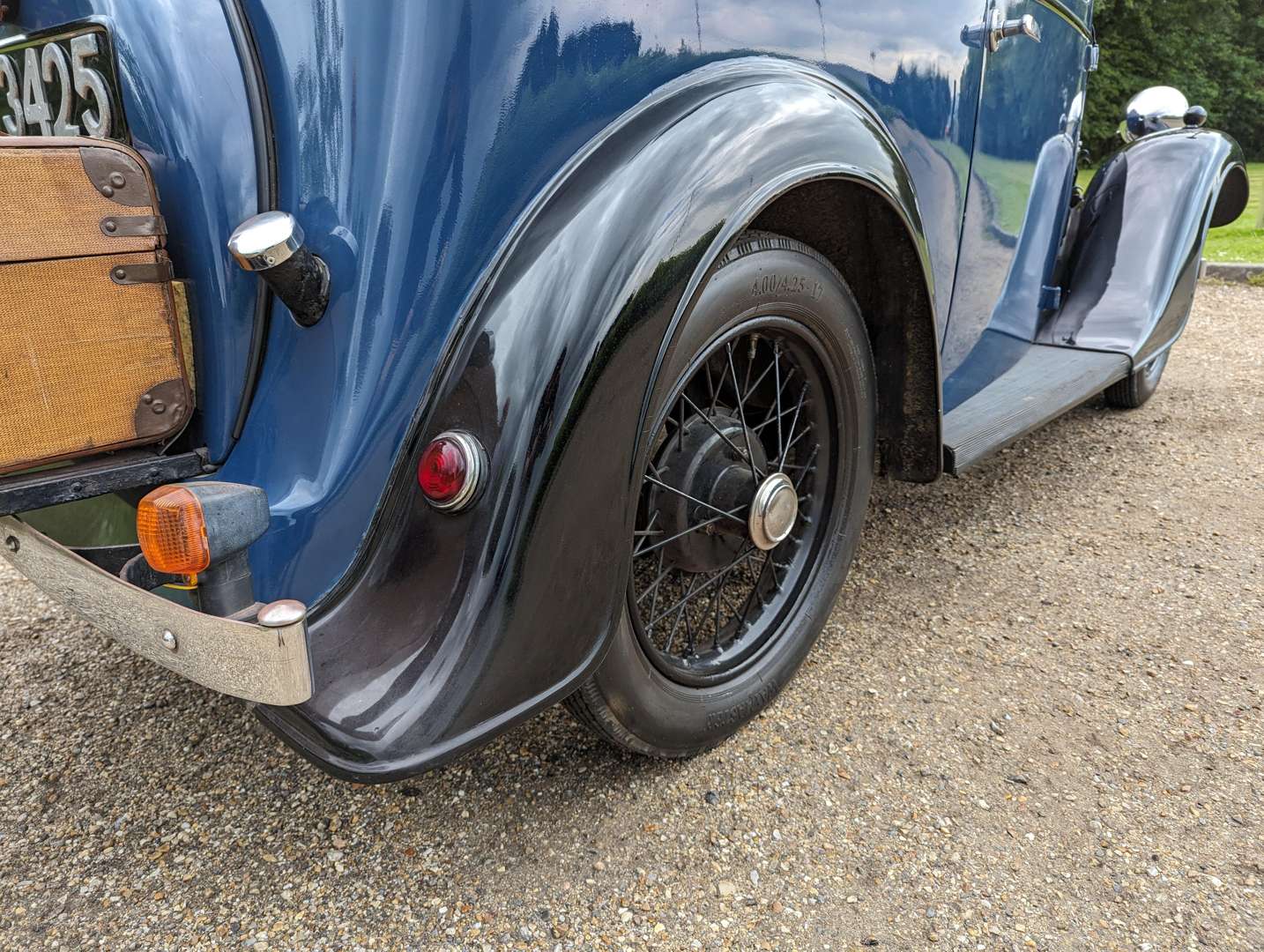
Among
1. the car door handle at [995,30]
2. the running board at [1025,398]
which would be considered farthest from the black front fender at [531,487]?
the car door handle at [995,30]

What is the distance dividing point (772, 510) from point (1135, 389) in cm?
292

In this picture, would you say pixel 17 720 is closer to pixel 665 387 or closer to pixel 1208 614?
pixel 665 387

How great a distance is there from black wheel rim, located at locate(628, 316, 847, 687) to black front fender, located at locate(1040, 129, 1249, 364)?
1608mm

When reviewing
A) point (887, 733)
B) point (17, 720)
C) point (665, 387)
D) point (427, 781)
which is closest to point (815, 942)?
point (887, 733)

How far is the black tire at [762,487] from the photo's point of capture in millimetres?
1558

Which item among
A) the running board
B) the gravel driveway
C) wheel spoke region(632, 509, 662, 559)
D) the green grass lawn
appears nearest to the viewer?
the gravel driveway

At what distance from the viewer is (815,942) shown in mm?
1444

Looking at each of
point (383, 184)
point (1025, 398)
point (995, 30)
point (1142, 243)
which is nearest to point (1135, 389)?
point (1142, 243)

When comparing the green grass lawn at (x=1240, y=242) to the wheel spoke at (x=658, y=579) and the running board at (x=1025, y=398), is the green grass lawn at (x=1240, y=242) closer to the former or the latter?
the running board at (x=1025, y=398)

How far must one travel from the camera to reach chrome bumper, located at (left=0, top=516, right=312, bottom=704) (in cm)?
110

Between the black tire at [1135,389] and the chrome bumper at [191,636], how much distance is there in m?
3.76

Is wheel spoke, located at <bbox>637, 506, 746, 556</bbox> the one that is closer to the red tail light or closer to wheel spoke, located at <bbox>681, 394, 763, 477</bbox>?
wheel spoke, located at <bbox>681, 394, 763, 477</bbox>

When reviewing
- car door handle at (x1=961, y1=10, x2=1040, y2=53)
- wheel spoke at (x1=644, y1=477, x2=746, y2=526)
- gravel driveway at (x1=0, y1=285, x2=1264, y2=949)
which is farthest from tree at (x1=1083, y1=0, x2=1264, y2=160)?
wheel spoke at (x1=644, y1=477, x2=746, y2=526)

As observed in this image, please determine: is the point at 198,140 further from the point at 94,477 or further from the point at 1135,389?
the point at 1135,389
